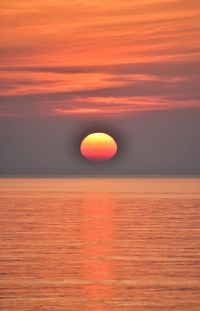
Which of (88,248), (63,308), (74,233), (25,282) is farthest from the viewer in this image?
(74,233)

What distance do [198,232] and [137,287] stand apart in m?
8.28

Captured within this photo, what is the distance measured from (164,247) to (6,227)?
5.67 metres

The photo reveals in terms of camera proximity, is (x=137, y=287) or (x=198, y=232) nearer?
(x=137, y=287)

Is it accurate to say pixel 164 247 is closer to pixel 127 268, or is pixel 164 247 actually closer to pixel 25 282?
pixel 127 268

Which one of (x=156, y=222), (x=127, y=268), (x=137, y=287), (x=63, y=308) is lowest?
(x=63, y=308)

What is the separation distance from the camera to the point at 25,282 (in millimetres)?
10555

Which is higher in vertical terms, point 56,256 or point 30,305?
point 56,256

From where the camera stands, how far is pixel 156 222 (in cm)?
2166

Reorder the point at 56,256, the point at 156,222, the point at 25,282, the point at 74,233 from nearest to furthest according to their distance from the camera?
the point at 25,282
the point at 56,256
the point at 74,233
the point at 156,222

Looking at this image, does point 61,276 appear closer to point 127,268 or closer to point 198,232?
point 127,268

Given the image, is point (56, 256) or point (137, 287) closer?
point (137, 287)

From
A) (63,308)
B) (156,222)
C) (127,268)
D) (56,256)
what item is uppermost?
(156,222)

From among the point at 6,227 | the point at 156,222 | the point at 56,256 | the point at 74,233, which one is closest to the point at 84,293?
the point at 56,256

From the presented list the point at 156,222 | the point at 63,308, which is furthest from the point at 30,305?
the point at 156,222
